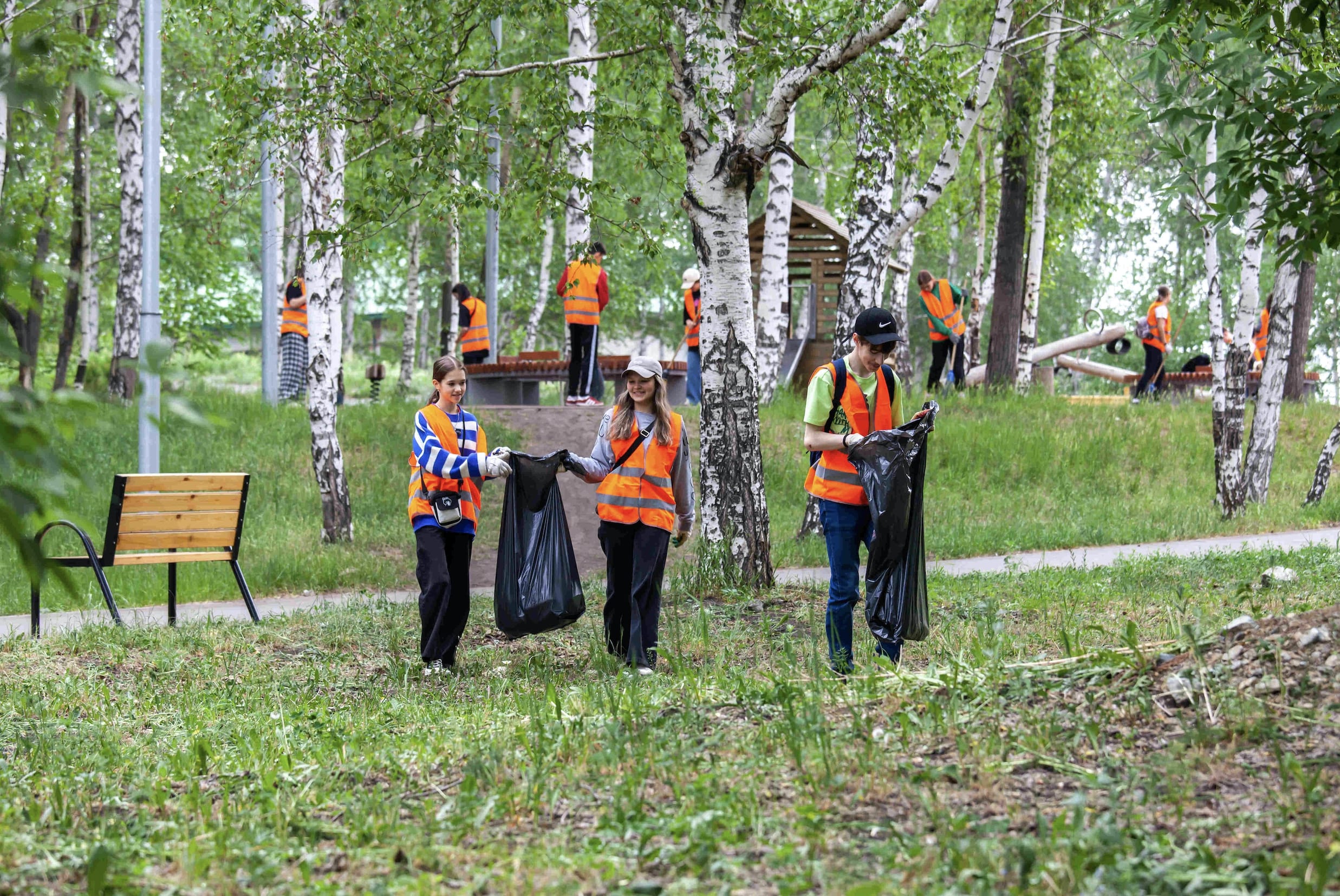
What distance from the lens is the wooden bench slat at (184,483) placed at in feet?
28.8

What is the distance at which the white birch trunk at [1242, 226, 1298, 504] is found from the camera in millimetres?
13078

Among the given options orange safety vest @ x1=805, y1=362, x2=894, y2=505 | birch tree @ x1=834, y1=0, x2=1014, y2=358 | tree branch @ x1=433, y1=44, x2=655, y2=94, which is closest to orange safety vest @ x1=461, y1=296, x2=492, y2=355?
birch tree @ x1=834, y1=0, x2=1014, y2=358

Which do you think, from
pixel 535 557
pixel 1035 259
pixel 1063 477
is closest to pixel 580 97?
pixel 1063 477

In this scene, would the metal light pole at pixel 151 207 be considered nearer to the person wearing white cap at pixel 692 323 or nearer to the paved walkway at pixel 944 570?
the paved walkway at pixel 944 570

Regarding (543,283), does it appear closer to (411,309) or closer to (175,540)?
(411,309)

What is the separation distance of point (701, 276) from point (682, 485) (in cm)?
250

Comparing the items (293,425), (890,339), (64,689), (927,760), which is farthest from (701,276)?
(293,425)

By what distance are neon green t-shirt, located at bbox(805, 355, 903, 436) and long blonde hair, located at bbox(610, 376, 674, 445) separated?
0.77 m

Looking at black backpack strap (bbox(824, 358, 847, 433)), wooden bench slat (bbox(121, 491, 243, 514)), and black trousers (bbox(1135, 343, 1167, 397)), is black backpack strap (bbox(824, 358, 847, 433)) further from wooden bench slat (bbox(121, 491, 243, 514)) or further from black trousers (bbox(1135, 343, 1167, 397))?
black trousers (bbox(1135, 343, 1167, 397))

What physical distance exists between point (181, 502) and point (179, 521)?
0.46 feet

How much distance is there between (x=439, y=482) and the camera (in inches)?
265

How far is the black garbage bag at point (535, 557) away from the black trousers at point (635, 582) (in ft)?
0.64

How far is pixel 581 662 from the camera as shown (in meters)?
7.15

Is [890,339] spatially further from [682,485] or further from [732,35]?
[732,35]
